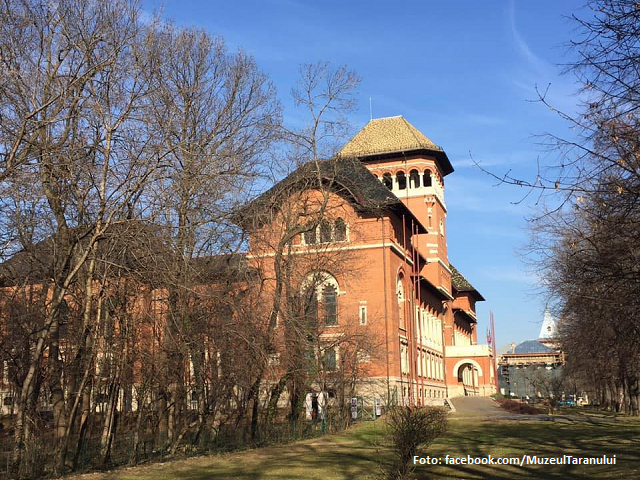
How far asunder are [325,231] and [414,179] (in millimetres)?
26693

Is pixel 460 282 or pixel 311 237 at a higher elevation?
pixel 460 282

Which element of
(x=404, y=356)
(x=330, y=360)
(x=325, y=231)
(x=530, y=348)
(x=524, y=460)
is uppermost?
(x=530, y=348)

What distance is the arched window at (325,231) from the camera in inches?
1289

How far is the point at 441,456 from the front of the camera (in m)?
19.9

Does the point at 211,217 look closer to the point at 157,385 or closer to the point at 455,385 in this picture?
the point at 157,385

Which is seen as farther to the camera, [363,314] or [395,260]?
[395,260]

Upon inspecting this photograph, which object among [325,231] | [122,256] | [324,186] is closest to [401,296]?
[325,231]

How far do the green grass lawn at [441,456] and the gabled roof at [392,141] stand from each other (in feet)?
104

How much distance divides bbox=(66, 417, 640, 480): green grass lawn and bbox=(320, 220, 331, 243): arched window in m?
9.39

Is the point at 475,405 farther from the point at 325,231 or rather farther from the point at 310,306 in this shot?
the point at 310,306

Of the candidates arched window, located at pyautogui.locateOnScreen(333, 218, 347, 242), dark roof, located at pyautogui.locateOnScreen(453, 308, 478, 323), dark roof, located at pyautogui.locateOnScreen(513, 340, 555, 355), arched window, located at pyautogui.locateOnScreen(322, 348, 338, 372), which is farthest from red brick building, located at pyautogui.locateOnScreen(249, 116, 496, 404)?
dark roof, located at pyautogui.locateOnScreen(513, 340, 555, 355)

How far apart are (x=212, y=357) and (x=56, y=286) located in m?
6.53

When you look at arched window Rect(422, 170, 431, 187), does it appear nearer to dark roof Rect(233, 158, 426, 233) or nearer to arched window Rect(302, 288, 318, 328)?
dark roof Rect(233, 158, 426, 233)

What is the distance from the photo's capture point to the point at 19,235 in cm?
1619
